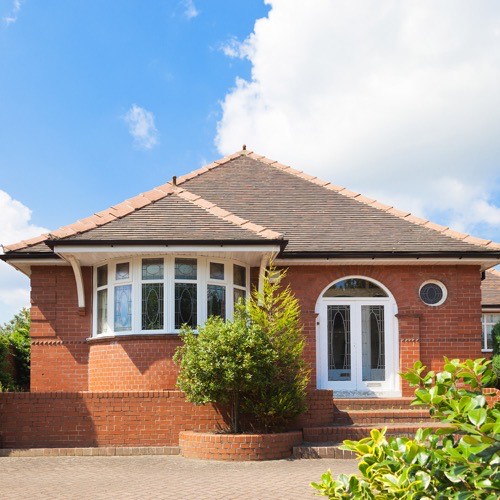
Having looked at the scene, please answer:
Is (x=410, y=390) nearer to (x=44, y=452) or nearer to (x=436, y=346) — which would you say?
(x=436, y=346)

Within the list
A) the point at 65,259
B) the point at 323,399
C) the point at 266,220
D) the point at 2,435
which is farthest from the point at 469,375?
the point at 266,220

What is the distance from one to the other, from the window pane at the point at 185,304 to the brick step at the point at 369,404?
3271mm

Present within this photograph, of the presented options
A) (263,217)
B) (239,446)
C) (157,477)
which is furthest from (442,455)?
(263,217)

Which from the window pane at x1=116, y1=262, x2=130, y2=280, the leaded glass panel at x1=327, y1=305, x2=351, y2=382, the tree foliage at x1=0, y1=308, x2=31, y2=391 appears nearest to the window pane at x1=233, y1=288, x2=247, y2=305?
the leaded glass panel at x1=327, y1=305, x2=351, y2=382

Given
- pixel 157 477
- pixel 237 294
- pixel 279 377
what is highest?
pixel 237 294

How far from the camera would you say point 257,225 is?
1462cm

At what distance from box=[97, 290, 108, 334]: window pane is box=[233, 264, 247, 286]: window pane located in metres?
2.64

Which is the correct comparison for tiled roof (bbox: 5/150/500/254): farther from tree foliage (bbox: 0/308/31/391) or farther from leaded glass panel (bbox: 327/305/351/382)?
tree foliage (bbox: 0/308/31/391)

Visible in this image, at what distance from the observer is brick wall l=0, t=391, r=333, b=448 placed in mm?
12305

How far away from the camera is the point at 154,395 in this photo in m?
12.5

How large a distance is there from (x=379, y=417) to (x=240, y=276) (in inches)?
156

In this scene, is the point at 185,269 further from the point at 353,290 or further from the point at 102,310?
the point at 353,290

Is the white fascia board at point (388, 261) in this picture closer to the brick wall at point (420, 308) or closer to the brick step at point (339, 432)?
the brick wall at point (420, 308)

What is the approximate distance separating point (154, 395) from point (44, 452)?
2040mm
